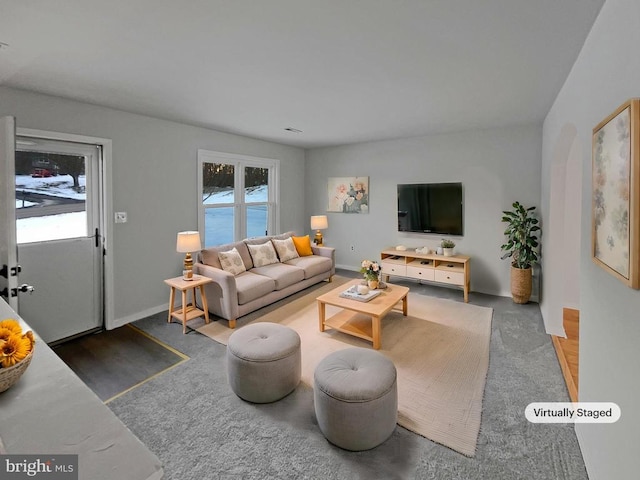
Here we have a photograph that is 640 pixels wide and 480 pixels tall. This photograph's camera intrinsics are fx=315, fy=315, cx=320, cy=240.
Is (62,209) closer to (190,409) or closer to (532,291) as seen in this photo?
(190,409)

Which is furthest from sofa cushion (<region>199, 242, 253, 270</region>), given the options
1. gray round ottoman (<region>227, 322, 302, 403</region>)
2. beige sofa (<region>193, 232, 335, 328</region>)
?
gray round ottoman (<region>227, 322, 302, 403</region>)

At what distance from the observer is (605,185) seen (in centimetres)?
147

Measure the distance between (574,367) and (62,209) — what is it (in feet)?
16.7

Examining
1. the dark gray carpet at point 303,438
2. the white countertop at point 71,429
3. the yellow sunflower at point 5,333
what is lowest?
the dark gray carpet at point 303,438

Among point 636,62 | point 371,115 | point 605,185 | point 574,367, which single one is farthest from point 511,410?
point 371,115

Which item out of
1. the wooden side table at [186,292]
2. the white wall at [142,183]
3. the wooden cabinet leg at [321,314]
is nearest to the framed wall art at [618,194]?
the wooden cabinet leg at [321,314]

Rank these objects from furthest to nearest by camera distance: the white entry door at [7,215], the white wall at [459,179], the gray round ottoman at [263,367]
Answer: the white wall at [459,179] → the gray round ottoman at [263,367] → the white entry door at [7,215]

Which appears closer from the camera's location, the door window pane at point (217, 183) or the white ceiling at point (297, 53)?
the white ceiling at point (297, 53)

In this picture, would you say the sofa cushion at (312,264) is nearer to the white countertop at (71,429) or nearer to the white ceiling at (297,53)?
the white ceiling at (297,53)

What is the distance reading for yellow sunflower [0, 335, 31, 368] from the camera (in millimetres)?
991

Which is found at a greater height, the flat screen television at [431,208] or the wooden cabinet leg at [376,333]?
the flat screen television at [431,208]

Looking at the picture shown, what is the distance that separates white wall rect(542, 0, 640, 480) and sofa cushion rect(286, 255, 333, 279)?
3.38 meters

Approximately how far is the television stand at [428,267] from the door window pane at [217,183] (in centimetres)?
275

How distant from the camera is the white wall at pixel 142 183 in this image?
10.7 ft
